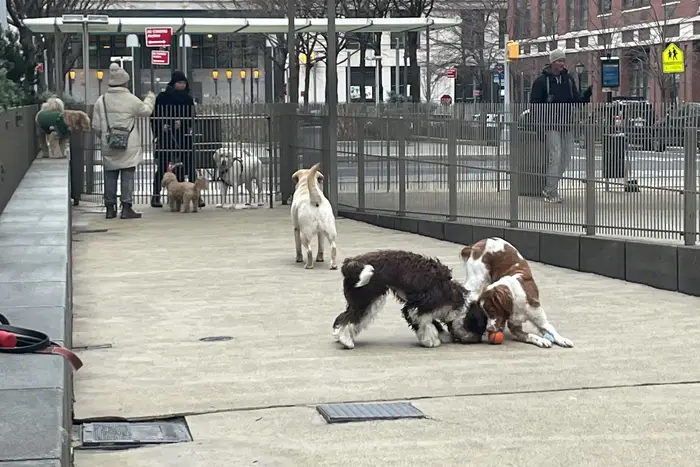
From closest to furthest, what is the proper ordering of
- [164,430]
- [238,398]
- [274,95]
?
[164,430], [238,398], [274,95]

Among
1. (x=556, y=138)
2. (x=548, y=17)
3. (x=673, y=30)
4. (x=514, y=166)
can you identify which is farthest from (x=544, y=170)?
(x=548, y=17)

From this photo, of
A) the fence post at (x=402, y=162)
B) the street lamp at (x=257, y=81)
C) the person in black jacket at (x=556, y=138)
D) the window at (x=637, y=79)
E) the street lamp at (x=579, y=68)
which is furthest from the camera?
the street lamp at (x=257, y=81)

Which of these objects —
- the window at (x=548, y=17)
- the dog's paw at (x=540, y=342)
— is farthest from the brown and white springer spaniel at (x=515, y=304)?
the window at (x=548, y=17)

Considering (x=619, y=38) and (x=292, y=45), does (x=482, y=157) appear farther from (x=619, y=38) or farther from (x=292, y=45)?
(x=619, y=38)

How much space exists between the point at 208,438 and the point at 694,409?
2591 mm

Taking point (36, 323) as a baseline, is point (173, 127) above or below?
above

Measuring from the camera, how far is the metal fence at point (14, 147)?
11844 millimetres

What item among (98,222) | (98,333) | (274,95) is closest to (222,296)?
(98,333)

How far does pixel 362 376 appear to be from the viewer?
784 centimetres

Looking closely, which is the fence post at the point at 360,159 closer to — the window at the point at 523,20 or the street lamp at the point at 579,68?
the street lamp at the point at 579,68

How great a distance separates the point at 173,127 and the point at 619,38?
→ 38.2 metres

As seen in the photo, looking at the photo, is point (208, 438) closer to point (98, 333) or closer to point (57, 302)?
point (57, 302)

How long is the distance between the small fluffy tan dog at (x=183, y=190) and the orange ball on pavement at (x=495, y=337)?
38.9 ft

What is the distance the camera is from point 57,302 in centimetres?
635
